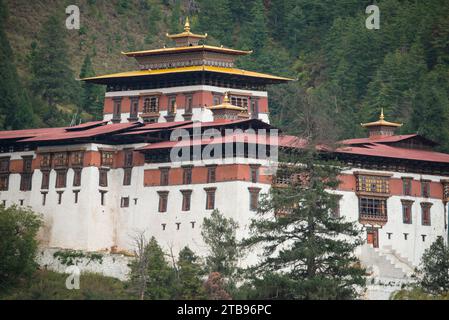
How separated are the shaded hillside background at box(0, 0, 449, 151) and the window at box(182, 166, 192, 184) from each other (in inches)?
723

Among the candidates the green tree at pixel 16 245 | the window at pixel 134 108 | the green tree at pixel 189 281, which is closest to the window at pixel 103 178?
the green tree at pixel 16 245

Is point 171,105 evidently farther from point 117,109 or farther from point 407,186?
point 407,186

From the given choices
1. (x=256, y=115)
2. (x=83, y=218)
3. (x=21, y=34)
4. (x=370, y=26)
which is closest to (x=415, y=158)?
(x=256, y=115)

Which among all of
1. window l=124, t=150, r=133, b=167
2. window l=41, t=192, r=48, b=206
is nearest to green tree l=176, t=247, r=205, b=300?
window l=124, t=150, r=133, b=167

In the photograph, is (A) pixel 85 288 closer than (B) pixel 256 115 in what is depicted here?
Yes

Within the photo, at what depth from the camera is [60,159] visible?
116438 mm

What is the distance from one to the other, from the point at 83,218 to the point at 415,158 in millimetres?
20588

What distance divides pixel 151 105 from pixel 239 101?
5.71 meters

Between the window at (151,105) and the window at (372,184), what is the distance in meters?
16.1

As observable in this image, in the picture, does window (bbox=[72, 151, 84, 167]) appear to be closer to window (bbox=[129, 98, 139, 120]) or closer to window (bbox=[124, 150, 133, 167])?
window (bbox=[124, 150, 133, 167])

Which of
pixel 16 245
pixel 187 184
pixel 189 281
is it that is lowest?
pixel 189 281

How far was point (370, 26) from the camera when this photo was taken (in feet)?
526

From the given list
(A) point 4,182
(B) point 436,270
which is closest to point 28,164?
(A) point 4,182

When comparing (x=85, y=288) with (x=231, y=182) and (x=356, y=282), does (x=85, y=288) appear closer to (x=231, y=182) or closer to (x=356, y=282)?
(x=231, y=182)
